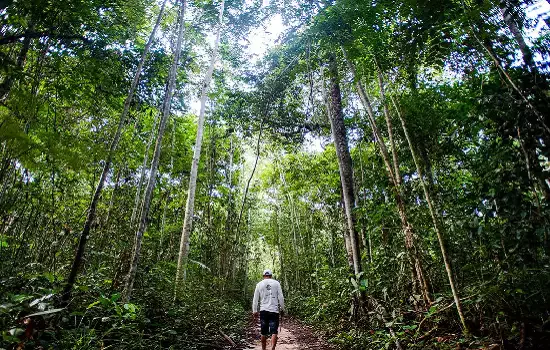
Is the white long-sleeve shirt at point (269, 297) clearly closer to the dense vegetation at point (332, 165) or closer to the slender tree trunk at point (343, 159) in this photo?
the dense vegetation at point (332, 165)

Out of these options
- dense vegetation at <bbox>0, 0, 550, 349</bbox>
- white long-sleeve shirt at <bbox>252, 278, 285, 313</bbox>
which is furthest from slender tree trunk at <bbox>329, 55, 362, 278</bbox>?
white long-sleeve shirt at <bbox>252, 278, 285, 313</bbox>

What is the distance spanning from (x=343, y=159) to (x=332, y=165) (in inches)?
212

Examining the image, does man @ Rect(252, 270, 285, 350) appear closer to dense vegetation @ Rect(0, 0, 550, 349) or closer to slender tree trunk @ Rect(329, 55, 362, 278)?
dense vegetation @ Rect(0, 0, 550, 349)

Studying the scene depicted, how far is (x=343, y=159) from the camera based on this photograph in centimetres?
729

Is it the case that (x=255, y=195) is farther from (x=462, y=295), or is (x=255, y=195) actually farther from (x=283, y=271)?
(x=462, y=295)

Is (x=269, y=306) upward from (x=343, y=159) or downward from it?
downward

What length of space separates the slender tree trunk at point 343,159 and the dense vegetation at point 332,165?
45 millimetres

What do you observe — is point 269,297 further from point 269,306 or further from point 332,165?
point 332,165

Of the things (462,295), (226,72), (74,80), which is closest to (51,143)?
(74,80)

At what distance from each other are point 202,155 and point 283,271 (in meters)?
11.0

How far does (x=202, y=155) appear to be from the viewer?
47.9 ft

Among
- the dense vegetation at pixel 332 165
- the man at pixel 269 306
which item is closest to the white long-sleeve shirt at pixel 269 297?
the man at pixel 269 306

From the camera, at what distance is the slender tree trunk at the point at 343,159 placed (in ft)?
20.8

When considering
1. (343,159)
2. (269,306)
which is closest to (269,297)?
(269,306)
